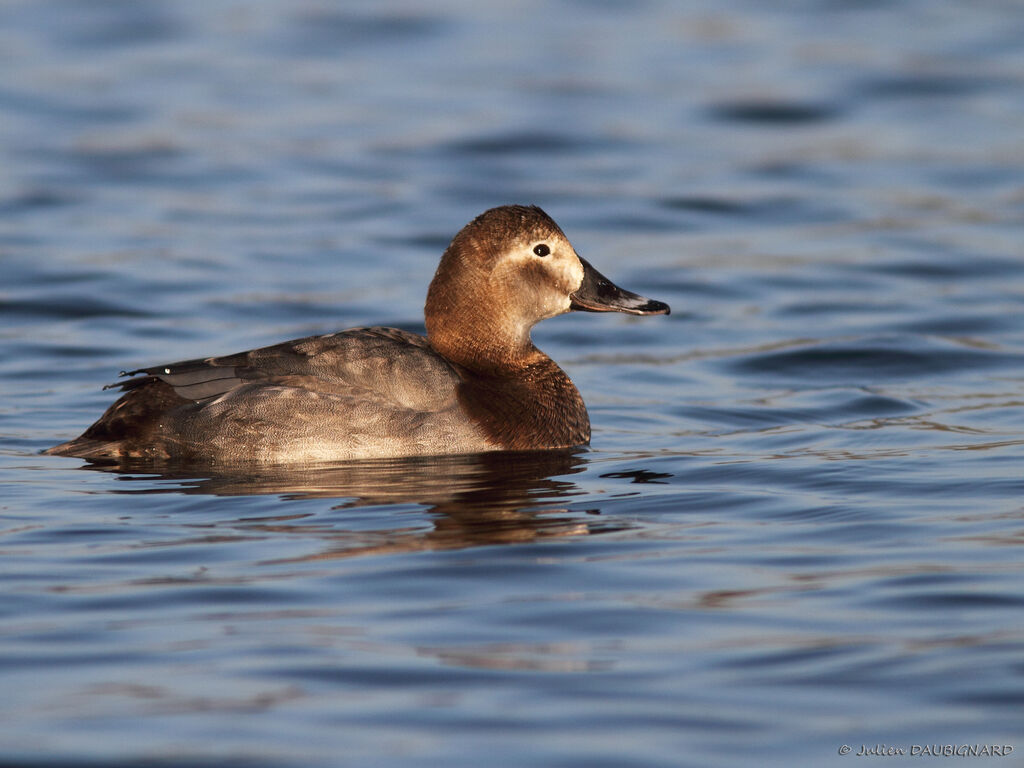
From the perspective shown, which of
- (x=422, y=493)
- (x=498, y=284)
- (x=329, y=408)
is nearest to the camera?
(x=422, y=493)

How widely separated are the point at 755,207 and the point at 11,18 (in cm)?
1075

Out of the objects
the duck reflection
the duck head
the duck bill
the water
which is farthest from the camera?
the duck bill

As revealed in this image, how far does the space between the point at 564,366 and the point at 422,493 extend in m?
3.70

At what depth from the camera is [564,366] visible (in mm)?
10711

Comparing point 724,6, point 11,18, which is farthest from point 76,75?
point 724,6

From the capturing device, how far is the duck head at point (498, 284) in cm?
822

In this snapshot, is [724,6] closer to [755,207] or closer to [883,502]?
[755,207]

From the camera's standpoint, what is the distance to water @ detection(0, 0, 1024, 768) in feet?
15.7

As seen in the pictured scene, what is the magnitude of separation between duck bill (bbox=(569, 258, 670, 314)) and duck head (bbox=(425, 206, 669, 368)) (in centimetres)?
7
